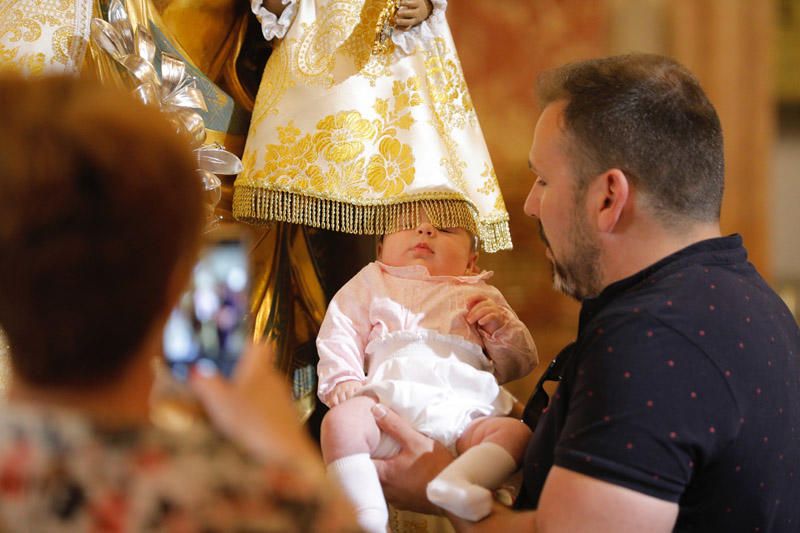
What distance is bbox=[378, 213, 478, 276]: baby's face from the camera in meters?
2.12

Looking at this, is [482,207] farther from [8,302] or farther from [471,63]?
[8,302]

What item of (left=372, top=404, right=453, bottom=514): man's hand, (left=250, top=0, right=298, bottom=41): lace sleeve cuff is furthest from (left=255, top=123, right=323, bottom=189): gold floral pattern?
(left=372, top=404, right=453, bottom=514): man's hand

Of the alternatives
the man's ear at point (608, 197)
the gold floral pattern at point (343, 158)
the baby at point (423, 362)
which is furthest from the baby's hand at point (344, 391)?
the man's ear at point (608, 197)

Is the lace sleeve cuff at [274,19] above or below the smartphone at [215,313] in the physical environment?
above

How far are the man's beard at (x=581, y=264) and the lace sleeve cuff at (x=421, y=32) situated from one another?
75 cm

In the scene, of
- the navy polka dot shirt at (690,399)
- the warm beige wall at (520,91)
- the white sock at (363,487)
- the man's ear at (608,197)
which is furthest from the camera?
the warm beige wall at (520,91)

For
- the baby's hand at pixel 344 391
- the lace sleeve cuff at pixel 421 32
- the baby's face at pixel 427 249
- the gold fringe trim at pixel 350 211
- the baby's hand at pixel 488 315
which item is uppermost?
the lace sleeve cuff at pixel 421 32

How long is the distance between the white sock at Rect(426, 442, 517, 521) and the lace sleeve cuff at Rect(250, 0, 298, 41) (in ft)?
3.45

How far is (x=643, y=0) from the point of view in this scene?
184cm

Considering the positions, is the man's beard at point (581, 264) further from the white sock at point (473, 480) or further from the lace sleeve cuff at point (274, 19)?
the lace sleeve cuff at point (274, 19)

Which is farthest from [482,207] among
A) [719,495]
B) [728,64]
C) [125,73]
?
[719,495]

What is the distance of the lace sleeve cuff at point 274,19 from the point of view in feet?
7.27

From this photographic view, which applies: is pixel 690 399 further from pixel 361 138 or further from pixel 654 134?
pixel 361 138

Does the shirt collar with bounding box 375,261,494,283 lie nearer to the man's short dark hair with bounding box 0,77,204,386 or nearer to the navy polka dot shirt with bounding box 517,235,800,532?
the navy polka dot shirt with bounding box 517,235,800,532
